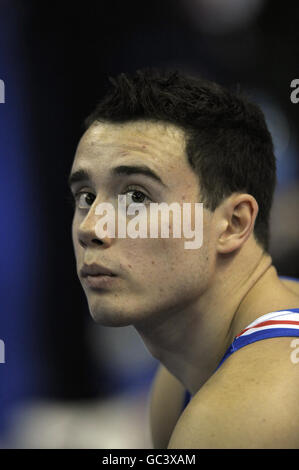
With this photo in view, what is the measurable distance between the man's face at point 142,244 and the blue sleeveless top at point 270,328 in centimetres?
18

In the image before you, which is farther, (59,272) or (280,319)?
(59,272)

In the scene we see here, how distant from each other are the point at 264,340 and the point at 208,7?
108 inches

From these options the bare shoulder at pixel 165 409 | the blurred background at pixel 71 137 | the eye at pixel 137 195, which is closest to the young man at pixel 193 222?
the eye at pixel 137 195

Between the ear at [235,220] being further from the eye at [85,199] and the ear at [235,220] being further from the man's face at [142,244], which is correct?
the eye at [85,199]

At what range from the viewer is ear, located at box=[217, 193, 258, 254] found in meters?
1.39

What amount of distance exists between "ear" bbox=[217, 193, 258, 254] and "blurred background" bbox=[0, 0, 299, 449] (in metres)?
1.69

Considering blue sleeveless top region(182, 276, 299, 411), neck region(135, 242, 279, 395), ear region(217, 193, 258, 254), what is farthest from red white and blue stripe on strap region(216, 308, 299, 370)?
ear region(217, 193, 258, 254)

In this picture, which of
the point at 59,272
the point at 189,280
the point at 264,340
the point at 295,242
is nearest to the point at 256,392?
the point at 264,340

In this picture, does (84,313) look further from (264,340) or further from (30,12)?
(264,340)

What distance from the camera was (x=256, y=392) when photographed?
1.04 meters

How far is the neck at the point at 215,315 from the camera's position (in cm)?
140
